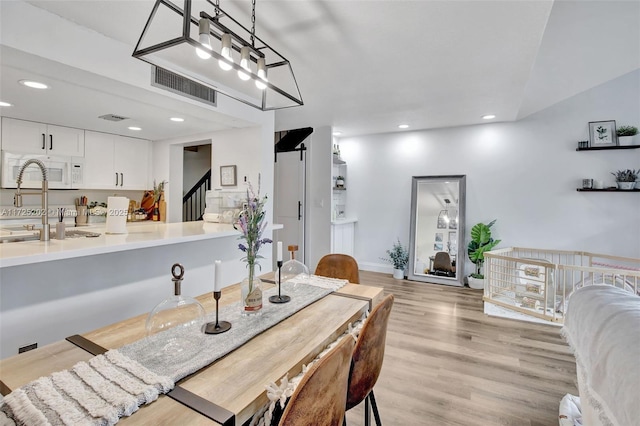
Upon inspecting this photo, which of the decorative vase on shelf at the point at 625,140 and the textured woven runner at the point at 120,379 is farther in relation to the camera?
the decorative vase on shelf at the point at 625,140

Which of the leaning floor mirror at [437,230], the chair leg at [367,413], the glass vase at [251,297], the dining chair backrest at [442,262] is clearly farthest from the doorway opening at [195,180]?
the chair leg at [367,413]

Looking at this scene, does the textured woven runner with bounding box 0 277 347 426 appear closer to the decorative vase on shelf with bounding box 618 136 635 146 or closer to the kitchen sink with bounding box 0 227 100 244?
the kitchen sink with bounding box 0 227 100 244

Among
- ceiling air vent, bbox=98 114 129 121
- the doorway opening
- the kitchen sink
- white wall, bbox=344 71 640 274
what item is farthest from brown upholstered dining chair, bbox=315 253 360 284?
the doorway opening

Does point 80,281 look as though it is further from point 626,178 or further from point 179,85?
point 626,178

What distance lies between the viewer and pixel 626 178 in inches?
149

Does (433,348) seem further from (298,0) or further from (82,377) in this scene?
(298,0)

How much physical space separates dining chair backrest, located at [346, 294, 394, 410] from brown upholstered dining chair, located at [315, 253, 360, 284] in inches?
36.3

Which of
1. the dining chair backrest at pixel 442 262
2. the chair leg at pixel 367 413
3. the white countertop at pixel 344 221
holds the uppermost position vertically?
the white countertop at pixel 344 221

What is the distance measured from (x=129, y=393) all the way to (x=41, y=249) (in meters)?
1.29

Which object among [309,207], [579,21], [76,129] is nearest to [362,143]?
[309,207]

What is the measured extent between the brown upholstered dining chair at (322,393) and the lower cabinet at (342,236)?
383 centimetres

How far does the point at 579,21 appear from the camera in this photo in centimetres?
261

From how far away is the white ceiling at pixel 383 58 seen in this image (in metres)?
1.77

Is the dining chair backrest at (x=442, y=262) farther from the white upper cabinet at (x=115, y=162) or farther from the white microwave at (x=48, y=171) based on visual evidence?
the white microwave at (x=48, y=171)
